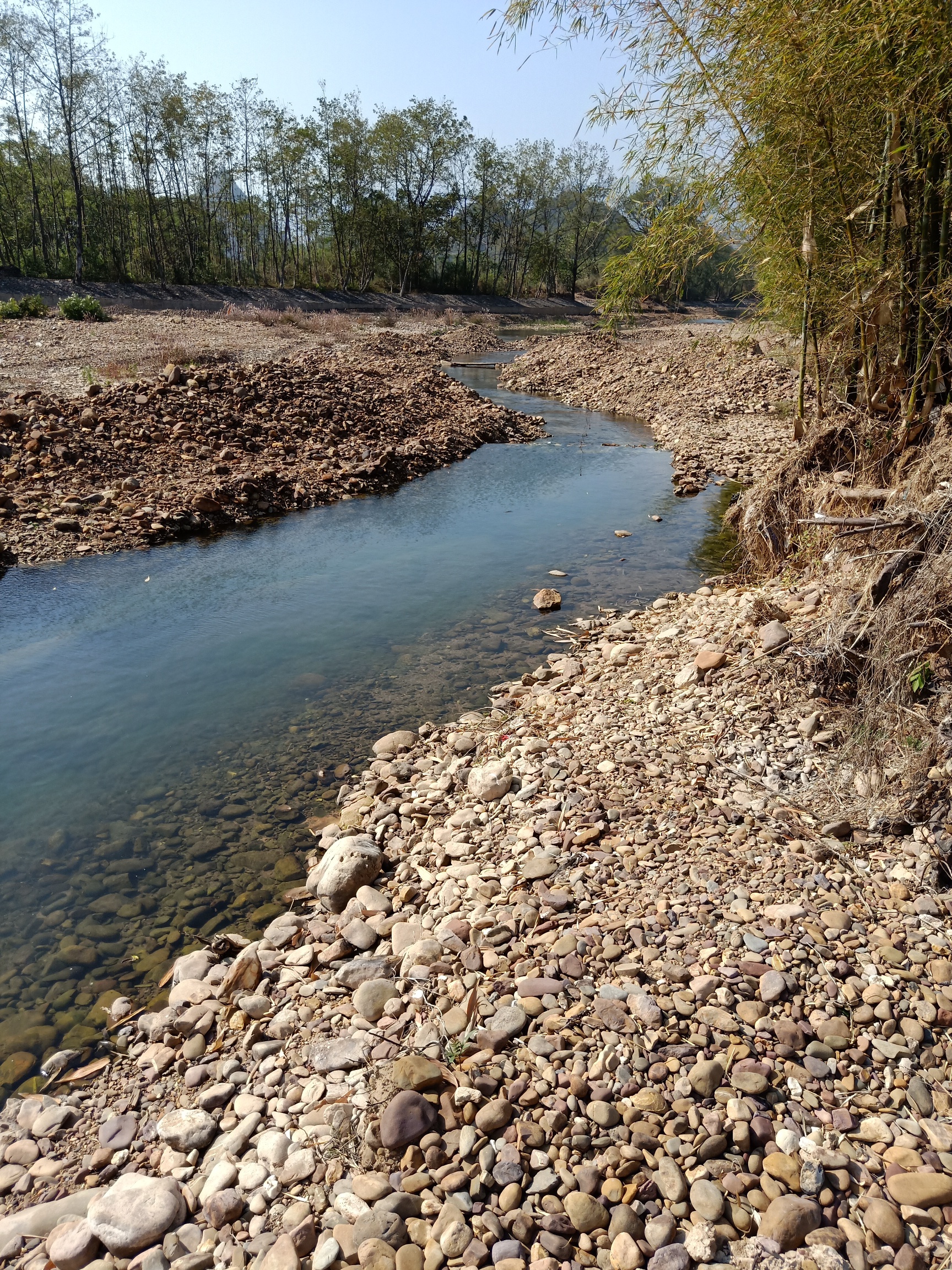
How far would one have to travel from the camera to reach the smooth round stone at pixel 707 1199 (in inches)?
87.7

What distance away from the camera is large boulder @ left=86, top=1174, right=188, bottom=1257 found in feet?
8.13

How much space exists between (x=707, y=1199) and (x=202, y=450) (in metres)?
12.5

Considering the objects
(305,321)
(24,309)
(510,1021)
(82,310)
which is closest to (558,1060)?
(510,1021)

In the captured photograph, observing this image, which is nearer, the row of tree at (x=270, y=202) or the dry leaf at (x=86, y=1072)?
the dry leaf at (x=86, y=1072)

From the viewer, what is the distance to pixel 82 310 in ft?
82.9

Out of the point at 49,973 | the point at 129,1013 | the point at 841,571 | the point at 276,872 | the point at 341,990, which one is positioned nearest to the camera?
the point at 341,990

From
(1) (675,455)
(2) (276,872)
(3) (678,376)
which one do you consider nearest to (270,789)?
(2) (276,872)

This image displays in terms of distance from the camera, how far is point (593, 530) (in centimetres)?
1166

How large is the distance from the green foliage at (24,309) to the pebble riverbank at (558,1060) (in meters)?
27.7

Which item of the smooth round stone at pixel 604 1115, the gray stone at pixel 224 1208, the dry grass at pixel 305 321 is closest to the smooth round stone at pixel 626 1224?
the smooth round stone at pixel 604 1115

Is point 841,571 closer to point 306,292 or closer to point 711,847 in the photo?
point 711,847

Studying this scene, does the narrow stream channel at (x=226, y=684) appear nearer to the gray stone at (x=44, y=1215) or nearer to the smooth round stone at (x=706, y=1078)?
the gray stone at (x=44, y=1215)

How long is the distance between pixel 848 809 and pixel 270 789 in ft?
11.9

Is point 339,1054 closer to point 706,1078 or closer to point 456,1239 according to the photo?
point 456,1239
